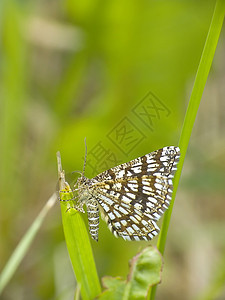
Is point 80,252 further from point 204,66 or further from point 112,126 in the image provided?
point 112,126

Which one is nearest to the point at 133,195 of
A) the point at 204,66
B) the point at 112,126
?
the point at 204,66

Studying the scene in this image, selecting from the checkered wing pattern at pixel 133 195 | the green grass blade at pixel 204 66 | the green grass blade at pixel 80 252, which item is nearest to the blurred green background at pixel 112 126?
the checkered wing pattern at pixel 133 195

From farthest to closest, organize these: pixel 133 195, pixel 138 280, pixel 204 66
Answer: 1. pixel 133 195
2. pixel 138 280
3. pixel 204 66

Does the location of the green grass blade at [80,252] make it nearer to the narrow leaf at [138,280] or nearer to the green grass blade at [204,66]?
the narrow leaf at [138,280]

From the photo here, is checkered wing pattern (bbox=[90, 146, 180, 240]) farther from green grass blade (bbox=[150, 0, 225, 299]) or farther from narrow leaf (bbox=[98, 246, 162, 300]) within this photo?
green grass blade (bbox=[150, 0, 225, 299])

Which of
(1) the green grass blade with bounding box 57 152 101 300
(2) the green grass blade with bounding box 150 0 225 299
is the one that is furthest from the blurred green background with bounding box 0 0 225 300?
(2) the green grass blade with bounding box 150 0 225 299
